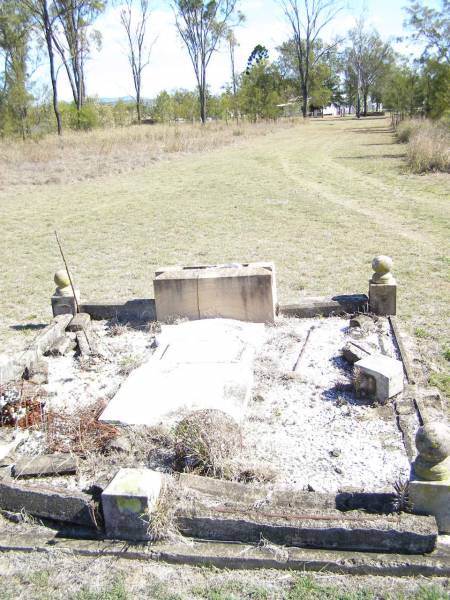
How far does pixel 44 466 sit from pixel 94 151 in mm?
21889

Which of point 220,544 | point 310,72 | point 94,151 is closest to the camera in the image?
point 220,544

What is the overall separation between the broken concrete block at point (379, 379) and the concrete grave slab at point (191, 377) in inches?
36.7

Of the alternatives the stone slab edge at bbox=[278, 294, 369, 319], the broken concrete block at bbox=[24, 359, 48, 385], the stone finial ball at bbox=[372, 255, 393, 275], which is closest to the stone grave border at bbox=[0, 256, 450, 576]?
the broken concrete block at bbox=[24, 359, 48, 385]

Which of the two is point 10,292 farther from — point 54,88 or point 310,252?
point 54,88

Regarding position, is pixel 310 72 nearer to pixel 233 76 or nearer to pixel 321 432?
pixel 233 76

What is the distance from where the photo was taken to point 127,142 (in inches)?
1014

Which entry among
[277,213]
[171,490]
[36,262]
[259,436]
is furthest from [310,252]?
[171,490]

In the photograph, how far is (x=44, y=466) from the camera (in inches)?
149

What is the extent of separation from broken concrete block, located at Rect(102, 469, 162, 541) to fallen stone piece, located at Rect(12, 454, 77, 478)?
69cm

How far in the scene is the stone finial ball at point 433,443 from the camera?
2.95m

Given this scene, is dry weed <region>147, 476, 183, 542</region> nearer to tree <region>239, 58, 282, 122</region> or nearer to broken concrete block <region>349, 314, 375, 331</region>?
broken concrete block <region>349, 314, 375, 331</region>

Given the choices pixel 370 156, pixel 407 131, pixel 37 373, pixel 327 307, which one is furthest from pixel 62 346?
pixel 407 131

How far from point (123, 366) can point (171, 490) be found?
7.82 feet

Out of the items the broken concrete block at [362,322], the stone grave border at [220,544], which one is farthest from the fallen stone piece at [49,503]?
the broken concrete block at [362,322]
